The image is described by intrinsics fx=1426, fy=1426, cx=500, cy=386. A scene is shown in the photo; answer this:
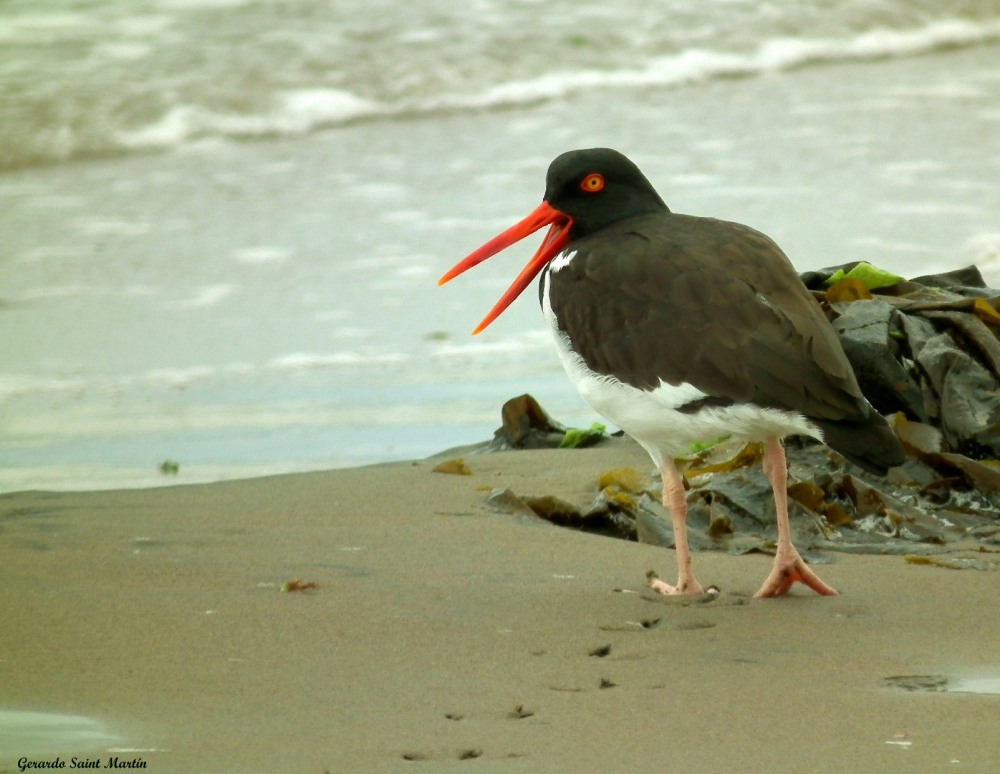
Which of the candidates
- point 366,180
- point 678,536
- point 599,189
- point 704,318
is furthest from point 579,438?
point 366,180

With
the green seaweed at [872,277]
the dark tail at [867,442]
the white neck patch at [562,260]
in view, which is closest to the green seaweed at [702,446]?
the green seaweed at [872,277]

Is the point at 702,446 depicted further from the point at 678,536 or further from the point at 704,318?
the point at 704,318

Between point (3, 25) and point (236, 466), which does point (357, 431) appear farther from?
point (3, 25)

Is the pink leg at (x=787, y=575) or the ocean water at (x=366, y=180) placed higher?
the ocean water at (x=366, y=180)

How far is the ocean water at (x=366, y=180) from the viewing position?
6.92m

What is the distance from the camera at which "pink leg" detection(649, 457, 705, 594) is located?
4.28 m

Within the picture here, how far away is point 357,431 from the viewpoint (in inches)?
258

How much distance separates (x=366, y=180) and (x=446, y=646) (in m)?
6.86

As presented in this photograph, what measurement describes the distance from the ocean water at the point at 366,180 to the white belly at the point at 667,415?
197 centimetres

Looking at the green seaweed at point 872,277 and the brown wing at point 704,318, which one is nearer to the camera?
the brown wing at point 704,318

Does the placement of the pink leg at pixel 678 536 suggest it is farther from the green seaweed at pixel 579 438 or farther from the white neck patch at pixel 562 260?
the green seaweed at pixel 579 438

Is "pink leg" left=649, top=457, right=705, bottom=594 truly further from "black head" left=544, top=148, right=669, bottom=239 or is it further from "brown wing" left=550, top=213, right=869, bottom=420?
"black head" left=544, top=148, right=669, bottom=239

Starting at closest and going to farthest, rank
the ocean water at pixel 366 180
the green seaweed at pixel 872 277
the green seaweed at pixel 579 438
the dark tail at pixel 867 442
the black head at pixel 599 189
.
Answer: the dark tail at pixel 867 442
the black head at pixel 599 189
the green seaweed at pixel 872 277
the green seaweed at pixel 579 438
the ocean water at pixel 366 180

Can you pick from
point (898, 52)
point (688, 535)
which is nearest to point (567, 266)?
point (688, 535)
